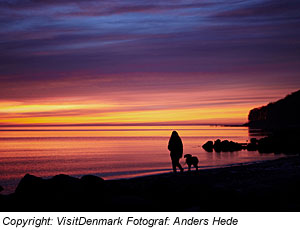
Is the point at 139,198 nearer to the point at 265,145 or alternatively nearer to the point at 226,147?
the point at 226,147

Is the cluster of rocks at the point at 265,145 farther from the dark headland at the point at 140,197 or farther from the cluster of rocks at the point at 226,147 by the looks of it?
the dark headland at the point at 140,197

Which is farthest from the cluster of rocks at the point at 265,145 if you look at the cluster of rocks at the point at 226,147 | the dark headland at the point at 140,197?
the dark headland at the point at 140,197

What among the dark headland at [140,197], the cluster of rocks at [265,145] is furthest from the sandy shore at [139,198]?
the cluster of rocks at [265,145]

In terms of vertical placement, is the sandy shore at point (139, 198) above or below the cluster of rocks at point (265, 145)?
above

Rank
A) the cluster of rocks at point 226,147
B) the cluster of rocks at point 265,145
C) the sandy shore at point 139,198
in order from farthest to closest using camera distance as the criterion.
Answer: the cluster of rocks at point 226,147 < the cluster of rocks at point 265,145 < the sandy shore at point 139,198

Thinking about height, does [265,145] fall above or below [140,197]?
below

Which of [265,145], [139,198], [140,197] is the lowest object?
[265,145]

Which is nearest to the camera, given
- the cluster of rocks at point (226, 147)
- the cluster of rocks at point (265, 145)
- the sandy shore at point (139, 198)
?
the sandy shore at point (139, 198)

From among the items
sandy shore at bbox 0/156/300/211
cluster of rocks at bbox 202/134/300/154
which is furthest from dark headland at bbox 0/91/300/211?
cluster of rocks at bbox 202/134/300/154

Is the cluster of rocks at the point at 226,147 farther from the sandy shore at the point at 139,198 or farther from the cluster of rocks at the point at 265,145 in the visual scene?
the sandy shore at the point at 139,198

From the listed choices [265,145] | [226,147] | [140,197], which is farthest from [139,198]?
[265,145]

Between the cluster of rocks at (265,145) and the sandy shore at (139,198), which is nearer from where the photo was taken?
the sandy shore at (139,198)
